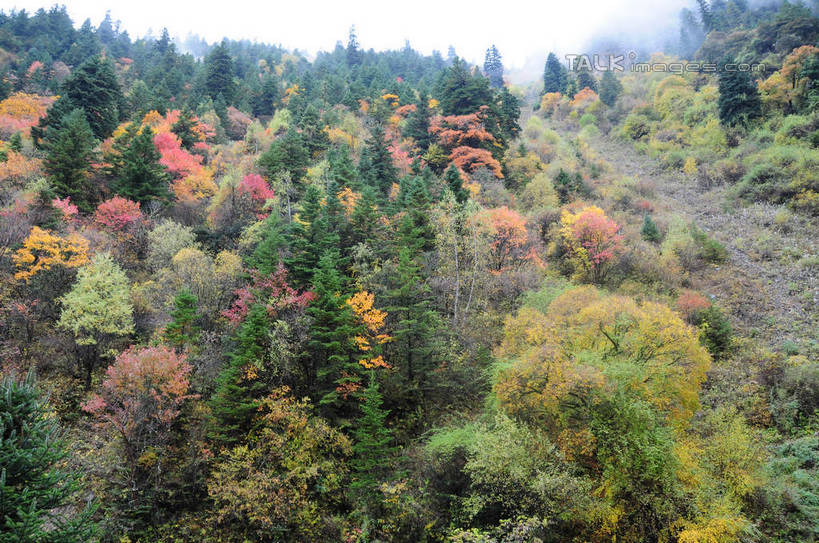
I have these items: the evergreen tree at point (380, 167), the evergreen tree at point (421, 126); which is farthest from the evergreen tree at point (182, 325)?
the evergreen tree at point (421, 126)

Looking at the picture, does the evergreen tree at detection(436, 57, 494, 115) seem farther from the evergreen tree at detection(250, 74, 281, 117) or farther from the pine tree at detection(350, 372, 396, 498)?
the pine tree at detection(350, 372, 396, 498)

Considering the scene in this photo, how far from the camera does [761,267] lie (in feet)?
118

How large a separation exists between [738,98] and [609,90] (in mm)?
32397

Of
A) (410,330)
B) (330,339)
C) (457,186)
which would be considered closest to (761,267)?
(457,186)

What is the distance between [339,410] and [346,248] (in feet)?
44.5

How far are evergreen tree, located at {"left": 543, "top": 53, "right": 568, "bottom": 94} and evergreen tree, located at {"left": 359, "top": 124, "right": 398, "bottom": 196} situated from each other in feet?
218

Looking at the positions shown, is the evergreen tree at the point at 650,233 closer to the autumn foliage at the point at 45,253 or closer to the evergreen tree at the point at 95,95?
the autumn foliage at the point at 45,253

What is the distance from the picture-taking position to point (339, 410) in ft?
90.8

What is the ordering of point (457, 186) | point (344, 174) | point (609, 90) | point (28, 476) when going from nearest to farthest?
1. point (28, 476)
2. point (457, 186)
3. point (344, 174)
4. point (609, 90)

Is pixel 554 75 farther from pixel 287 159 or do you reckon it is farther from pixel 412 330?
pixel 412 330

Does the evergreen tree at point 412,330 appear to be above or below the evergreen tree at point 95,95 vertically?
below

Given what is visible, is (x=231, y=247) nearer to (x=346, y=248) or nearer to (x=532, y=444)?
(x=346, y=248)

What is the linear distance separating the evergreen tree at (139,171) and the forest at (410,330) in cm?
25

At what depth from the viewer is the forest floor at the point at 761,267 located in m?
30.4
